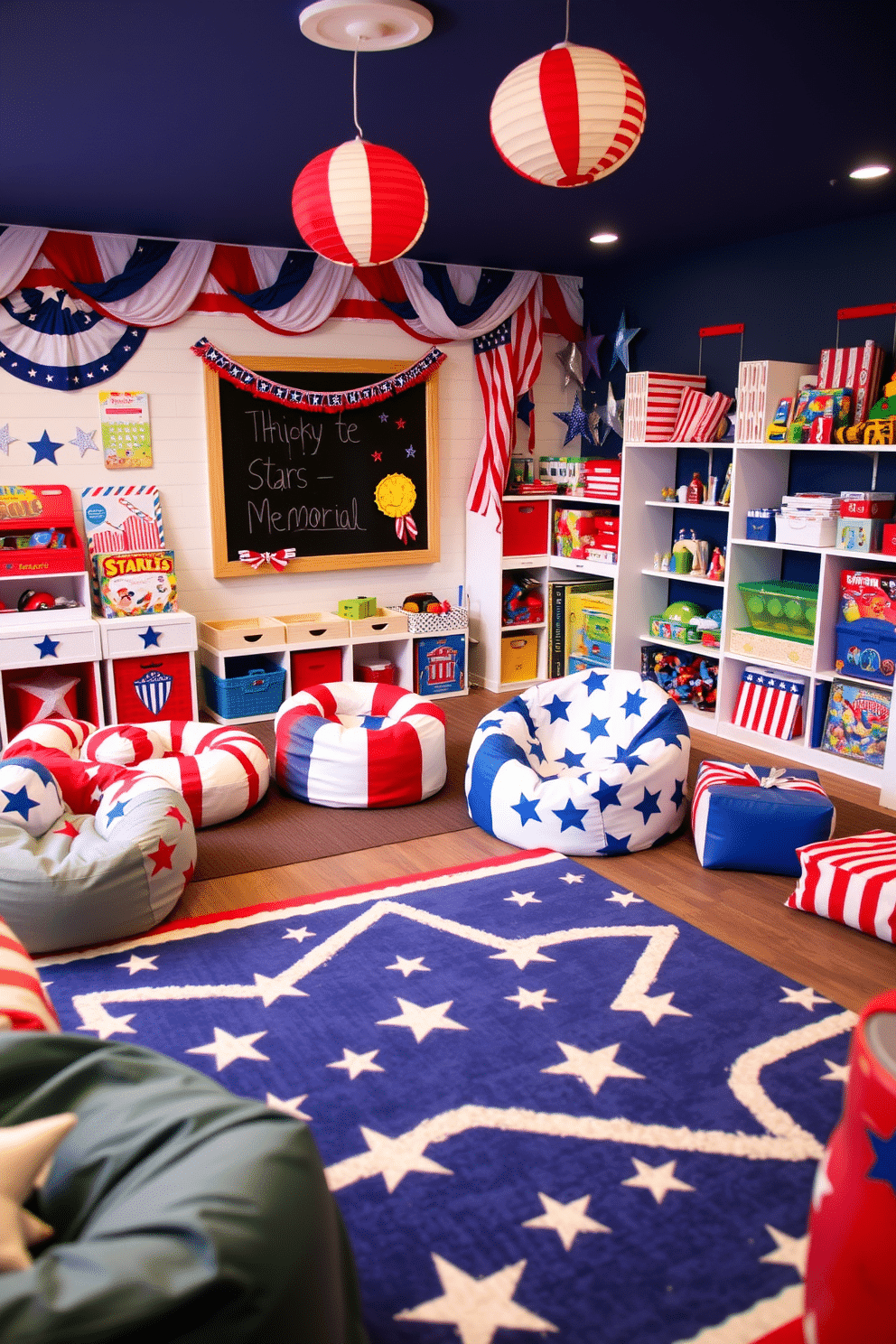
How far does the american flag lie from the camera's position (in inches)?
238

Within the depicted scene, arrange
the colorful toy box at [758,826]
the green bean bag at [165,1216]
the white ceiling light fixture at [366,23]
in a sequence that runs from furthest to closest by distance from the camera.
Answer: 1. the colorful toy box at [758,826]
2. the white ceiling light fixture at [366,23]
3. the green bean bag at [165,1216]

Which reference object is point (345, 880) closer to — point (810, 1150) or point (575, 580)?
point (810, 1150)

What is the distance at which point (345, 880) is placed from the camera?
3.58m

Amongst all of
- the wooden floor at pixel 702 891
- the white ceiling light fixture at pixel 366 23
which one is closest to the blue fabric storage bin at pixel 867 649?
the wooden floor at pixel 702 891

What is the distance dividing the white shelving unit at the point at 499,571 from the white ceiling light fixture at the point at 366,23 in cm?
354

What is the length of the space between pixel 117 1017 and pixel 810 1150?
1.75 metres

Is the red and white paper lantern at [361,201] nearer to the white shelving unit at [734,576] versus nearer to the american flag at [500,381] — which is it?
the white shelving unit at [734,576]

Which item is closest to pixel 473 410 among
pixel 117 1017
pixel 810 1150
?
pixel 117 1017

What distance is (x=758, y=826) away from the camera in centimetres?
355

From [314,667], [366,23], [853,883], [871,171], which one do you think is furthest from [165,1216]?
[314,667]

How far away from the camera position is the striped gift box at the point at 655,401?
5.46 metres

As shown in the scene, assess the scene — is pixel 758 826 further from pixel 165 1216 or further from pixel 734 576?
pixel 165 1216

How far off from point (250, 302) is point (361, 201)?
2962 millimetres

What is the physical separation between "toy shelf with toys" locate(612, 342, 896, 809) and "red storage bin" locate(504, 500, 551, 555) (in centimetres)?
68
